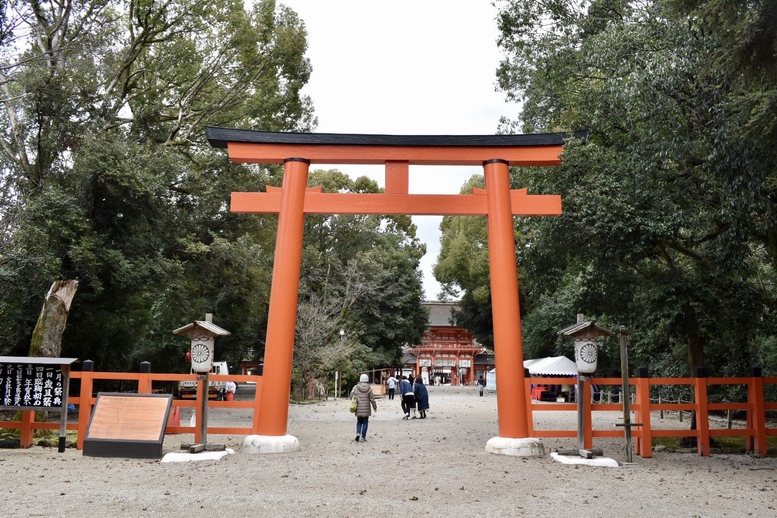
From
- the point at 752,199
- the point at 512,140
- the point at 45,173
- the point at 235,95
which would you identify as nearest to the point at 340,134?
the point at 512,140

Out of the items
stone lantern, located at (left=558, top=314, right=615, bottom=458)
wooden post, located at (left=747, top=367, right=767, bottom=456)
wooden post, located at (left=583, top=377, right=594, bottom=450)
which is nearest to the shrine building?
wooden post, located at (left=747, top=367, right=767, bottom=456)

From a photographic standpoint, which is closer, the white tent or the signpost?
the signpost

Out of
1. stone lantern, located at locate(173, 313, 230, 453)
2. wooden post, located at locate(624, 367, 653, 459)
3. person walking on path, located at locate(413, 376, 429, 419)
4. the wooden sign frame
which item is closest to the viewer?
the wooden sign frame

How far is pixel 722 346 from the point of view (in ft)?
60.1

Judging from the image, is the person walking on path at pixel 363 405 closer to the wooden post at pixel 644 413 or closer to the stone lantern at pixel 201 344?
the stone lantern at pixel 201 344

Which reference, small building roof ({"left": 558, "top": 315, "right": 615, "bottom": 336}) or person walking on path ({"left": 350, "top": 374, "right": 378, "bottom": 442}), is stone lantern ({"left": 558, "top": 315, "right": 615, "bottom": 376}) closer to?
small building roof ({"left": 558, "top": 315, "right": 615, "bottom": 336})

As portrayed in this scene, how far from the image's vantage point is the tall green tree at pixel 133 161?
45.5ft

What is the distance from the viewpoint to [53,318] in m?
13.4

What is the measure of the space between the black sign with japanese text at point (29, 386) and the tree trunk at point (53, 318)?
3590mm

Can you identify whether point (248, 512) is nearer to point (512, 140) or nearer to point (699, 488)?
point (699, 488)

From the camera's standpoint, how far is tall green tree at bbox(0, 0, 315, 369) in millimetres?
13883

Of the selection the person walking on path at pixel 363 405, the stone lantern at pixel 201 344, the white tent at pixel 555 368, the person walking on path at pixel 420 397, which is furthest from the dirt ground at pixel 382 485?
the white tent at pixel 555 368

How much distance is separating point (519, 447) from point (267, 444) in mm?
3798

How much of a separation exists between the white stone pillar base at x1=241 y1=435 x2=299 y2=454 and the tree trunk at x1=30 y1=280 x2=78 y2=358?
5934mm
